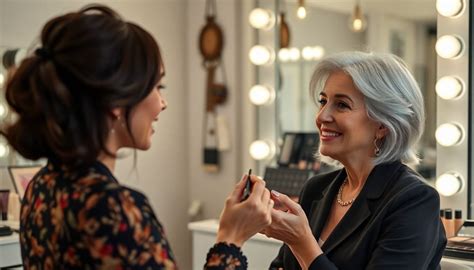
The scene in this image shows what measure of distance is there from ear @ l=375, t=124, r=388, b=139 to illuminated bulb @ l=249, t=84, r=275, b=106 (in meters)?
1.32

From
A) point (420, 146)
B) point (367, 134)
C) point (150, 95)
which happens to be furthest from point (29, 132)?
point (420, 146)

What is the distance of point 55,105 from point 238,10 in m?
2.08

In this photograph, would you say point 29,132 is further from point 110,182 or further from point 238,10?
point 238,10

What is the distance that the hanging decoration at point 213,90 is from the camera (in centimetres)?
288

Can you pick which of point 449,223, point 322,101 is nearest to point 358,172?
point 322,101

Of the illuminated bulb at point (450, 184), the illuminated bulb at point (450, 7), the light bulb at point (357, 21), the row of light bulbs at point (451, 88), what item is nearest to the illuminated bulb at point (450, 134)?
the row of light bulbs at point (451, 88)

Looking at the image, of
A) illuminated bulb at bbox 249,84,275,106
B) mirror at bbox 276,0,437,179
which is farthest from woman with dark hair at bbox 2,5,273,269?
illuminated bulb at bbox 249,84,275,106

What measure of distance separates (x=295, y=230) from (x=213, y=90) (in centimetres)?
163

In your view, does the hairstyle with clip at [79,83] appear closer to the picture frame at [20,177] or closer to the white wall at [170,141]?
the picture frame at [20,177]

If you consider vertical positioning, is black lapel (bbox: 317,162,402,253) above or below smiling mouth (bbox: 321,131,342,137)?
below

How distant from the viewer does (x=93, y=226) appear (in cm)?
82

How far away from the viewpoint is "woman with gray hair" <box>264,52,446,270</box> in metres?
1.31

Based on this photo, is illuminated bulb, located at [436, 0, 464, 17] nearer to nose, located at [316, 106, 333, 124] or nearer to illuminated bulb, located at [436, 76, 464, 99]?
illuminated bulb, located at [436, 76, 464, 99]

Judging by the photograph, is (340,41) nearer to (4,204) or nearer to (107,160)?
(4,204)
